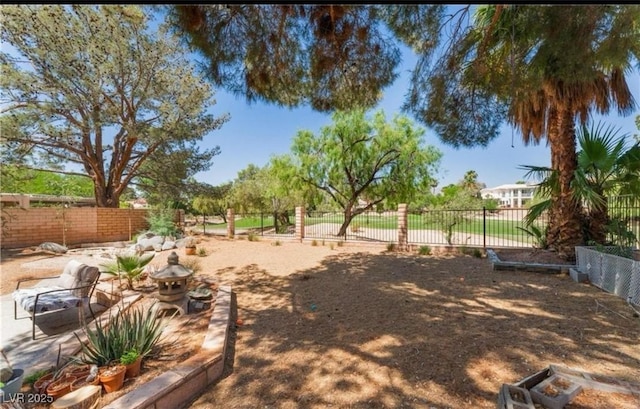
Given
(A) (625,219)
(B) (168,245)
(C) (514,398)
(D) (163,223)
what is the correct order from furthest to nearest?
→ (D) (163,223), (B) (168,245), (A) (625,219), (C) (514,398)

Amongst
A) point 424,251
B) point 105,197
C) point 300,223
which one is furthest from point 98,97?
point 424,251

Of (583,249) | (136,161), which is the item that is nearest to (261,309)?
(583,249)

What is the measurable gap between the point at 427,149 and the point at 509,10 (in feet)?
32.2

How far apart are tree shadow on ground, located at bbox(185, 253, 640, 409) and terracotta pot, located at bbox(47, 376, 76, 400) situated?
99cm

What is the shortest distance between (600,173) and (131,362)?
7744mm

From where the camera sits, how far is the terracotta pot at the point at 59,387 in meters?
2.03

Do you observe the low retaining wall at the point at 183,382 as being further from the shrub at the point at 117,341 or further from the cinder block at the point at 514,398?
the cinder block at the point at 514,398

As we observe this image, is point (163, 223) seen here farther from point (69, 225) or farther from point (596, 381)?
point (596, 381)

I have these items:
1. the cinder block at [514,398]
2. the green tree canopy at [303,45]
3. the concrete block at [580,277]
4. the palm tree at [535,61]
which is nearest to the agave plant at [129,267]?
the green tree canopy at [303,45]

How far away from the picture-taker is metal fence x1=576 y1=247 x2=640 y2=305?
3.71m

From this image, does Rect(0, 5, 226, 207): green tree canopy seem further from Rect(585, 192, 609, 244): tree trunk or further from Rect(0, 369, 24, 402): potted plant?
Rect(585, 192, 609, 244): tree trunk

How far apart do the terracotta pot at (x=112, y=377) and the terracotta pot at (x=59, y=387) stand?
199 millimetres

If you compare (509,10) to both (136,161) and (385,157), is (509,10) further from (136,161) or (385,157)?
(136,161)

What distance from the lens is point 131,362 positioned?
229 centimetres
